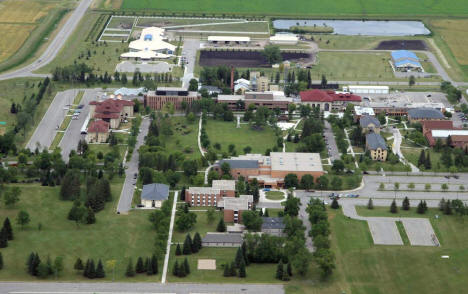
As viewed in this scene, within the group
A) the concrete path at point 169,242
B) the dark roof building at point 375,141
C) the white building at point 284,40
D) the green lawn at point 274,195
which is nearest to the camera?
the concrete path at point 169,242

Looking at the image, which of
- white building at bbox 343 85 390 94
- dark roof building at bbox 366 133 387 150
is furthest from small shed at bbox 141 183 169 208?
white building at bbox 343 85 390 94

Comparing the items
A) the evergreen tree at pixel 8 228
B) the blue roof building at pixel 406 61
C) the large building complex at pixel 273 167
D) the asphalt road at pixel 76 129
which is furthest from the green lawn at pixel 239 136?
the blue roof building at pixel 406 61

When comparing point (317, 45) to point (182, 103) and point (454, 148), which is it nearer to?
point (182, 103)

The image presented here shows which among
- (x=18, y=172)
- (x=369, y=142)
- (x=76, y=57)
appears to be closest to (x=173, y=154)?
(x=18, y=172)

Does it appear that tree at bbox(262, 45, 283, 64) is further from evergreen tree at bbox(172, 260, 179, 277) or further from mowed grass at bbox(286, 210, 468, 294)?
evergreen tree at bbox(172, 260, 179, 277)

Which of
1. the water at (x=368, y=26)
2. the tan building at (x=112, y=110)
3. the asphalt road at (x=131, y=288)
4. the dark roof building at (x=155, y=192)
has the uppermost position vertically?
the water at (x=368, y=26)

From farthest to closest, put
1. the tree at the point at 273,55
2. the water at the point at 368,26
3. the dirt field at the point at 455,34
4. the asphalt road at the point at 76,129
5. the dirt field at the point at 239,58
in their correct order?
the water at the point at 368,26 < the dirt field at the point at 455,34 < the dirt field at the point at 239,58 < the tree at the point at 273,55 < the asphalt road at the point at 76,129

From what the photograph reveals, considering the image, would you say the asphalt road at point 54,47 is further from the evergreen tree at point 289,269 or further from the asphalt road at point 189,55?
the evergreen tree at point 289,269
